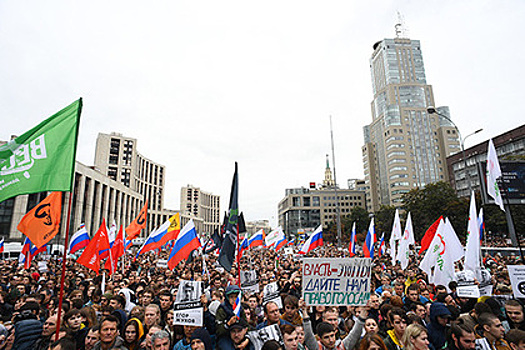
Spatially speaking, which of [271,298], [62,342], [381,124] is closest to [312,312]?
[271,298]

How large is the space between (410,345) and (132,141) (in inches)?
3421

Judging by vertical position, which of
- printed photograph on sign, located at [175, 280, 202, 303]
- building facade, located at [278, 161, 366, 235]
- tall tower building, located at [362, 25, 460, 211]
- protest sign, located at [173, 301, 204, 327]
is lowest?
protest sign, located at [173, 301, 204, 327]

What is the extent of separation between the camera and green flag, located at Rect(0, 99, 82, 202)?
13.9ft

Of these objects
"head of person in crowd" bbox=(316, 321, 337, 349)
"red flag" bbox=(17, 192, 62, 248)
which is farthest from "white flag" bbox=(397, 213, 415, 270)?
"red flag" bbox=(17, 192, 62, 248)

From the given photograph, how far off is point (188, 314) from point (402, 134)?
361ft

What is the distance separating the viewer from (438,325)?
15.3ft

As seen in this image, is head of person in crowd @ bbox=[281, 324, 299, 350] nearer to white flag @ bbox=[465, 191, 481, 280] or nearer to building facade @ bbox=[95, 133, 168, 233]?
white flag @ bbox=[465, 191, 481, 280]

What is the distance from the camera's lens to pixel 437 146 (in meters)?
105

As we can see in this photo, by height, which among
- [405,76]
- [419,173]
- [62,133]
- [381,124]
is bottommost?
[62,133]

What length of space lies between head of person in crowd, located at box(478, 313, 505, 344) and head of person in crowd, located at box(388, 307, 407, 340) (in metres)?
0.93

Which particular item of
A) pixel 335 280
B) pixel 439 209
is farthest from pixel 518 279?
pixel 439 209

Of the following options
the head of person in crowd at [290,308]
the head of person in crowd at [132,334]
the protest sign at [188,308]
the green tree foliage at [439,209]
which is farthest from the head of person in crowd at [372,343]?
the green tree foliage at [439,209]

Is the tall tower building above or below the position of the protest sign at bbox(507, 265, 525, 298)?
above

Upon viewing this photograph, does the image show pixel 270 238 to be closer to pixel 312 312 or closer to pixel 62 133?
pixel 312 312
